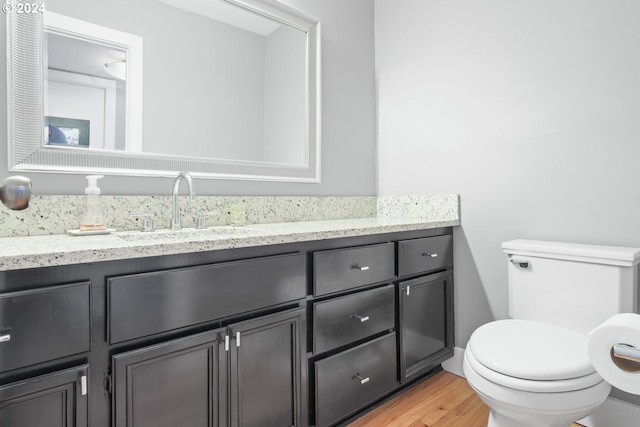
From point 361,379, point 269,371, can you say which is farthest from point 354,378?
point 269,371

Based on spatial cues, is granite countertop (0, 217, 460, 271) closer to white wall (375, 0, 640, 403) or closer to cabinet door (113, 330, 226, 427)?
cabinet door (113, 330, 226, 427)

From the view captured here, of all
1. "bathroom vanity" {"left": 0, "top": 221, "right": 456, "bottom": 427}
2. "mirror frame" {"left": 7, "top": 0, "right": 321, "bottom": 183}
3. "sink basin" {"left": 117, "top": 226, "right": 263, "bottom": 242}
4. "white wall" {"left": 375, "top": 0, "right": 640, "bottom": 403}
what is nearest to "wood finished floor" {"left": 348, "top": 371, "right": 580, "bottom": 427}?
"bathroom vanity" {"left": 0, "top": 221, "right": 456, "bottom": 427}

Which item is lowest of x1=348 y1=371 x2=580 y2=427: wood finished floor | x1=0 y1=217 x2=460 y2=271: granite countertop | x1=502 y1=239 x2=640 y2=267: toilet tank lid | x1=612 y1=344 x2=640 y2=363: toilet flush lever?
x1=348 y1=371 x2=580 y2=427: wood finished floor

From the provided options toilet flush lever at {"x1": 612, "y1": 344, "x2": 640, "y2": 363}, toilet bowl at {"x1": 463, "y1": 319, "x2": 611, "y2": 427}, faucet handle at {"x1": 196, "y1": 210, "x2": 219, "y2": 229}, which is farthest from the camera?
faucet handle at {"x1": 196, "y1": 210, "x2": 219, "y2": 229}

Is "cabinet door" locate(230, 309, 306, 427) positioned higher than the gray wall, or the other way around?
the gray wall

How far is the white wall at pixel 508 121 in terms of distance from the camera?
1.47 metres

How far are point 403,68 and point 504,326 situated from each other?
1.56 metres

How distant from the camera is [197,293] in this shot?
40.1 inches

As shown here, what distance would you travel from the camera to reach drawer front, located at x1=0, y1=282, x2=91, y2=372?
751mm

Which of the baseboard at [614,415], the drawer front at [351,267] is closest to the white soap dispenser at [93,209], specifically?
the drawer front at [351,267]

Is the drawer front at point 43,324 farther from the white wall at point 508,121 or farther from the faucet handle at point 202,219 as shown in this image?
the white wall at point 508,121

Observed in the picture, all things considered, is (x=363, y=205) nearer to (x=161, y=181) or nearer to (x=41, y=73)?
(x=161, y=181)

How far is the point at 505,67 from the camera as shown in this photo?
1.77 meters

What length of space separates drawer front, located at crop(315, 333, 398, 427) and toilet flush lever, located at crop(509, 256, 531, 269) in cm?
62
